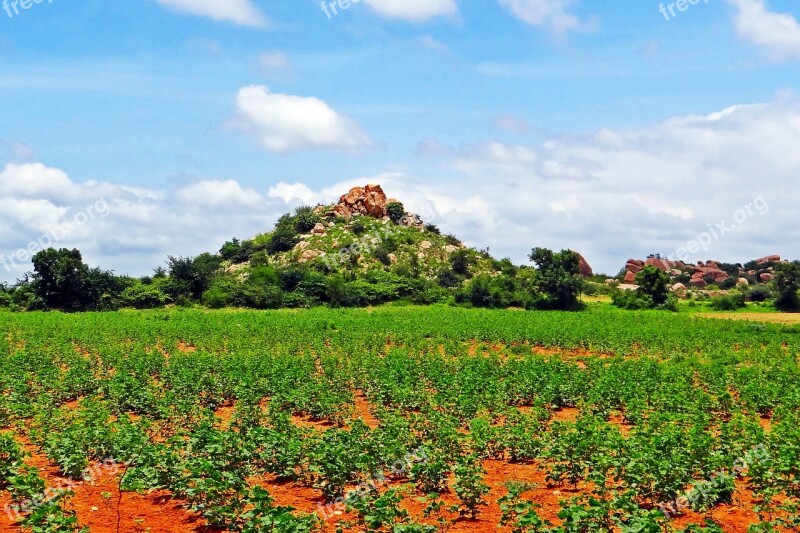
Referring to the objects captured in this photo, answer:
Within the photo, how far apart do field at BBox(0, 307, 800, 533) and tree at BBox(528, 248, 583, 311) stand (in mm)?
29674

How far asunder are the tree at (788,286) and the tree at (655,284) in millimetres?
10472

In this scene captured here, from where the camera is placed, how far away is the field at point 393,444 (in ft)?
33.9

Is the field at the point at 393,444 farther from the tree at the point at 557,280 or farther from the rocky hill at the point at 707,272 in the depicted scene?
the rocky hill at the point at 707,272

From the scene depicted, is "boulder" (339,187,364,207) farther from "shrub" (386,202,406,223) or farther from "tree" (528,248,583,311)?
"tree" (528,248,583,311)

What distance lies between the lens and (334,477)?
11.5 m

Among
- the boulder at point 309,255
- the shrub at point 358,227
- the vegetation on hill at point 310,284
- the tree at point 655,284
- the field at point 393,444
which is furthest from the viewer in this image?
the shrub at point 358,227

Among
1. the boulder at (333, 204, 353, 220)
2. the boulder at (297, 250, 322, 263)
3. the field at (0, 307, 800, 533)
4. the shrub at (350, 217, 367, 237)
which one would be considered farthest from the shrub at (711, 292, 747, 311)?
the boulder at (333, 204, 353, 220)

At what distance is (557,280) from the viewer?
6053cm

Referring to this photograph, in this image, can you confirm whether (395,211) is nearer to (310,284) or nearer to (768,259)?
(310,284)

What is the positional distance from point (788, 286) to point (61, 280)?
6484cm

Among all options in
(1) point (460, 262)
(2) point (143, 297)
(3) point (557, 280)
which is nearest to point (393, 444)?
(3) point (557, 280)

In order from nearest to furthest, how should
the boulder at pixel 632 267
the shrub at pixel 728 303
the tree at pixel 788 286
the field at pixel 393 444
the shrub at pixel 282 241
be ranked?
the field at pixel 393 444, the tree at pixel 788 286, the shrub at pixel 728 303, the shrub at pixel 282 241, the boulder at pixel 632 267

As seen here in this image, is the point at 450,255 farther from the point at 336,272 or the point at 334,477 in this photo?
the point at 334,477

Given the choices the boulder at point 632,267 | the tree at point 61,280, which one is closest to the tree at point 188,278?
the tree at point 61,280
